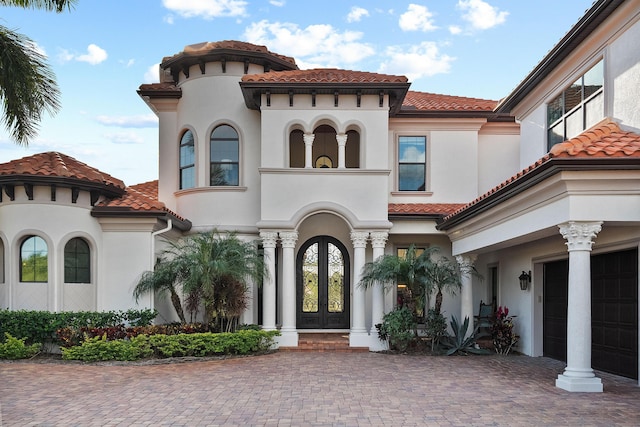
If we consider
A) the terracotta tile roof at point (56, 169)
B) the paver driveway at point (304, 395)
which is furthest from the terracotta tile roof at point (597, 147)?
the terracotta tile roof at point (56, 169)

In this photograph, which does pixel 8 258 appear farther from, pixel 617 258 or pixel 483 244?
pixel 617 258

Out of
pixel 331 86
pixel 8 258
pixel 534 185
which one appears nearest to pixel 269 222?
pixel 331 86

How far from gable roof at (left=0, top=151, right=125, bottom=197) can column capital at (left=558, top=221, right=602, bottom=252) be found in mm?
11329

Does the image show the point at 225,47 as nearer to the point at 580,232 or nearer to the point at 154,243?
the point at 154,243

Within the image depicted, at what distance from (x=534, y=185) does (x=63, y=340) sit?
11093 mm

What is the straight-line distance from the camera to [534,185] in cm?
996

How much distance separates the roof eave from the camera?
10547mm

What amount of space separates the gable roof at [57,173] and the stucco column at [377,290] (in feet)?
23.9

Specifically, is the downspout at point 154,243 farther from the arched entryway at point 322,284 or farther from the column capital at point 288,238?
the arched entryway at point 322,284

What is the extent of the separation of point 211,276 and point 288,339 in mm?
3099

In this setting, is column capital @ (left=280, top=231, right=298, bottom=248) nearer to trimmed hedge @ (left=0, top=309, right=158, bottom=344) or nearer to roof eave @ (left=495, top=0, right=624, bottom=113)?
trimmed hedge @ (left=0, top=309, right=158, bottom=344)

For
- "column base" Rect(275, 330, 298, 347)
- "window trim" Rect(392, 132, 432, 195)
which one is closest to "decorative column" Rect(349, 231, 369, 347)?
"column base" Rect(275, 330, 298, 347)

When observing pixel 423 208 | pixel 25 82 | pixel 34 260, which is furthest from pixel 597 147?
pixel 34 260

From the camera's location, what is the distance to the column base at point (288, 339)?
15.7 meters
